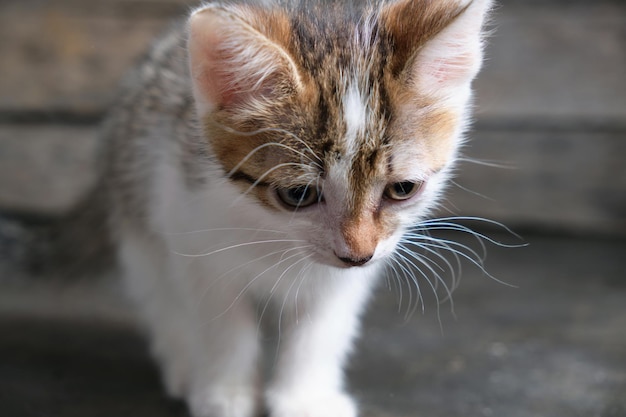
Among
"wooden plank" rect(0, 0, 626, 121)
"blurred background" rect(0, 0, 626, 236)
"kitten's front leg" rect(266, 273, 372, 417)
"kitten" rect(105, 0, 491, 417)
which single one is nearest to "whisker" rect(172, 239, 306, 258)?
"kitten" rect(105, 0, 491, 417)

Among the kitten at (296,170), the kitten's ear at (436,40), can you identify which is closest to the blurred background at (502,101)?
the kitten at (296,170)

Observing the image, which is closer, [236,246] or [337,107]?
[337,107]

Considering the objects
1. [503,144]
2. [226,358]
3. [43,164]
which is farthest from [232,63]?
[43,164]

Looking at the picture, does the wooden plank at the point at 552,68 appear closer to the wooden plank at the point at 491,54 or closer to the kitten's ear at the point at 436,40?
the wooden plank at the point at 491,54

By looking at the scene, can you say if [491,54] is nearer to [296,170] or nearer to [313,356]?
[313,356]

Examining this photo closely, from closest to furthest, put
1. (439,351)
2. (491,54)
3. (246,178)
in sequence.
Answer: (246,178), (439,351), (491,54)

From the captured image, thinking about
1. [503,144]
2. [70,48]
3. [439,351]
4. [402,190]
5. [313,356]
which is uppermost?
[402,190]

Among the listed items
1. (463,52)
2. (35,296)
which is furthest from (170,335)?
(463,52)
